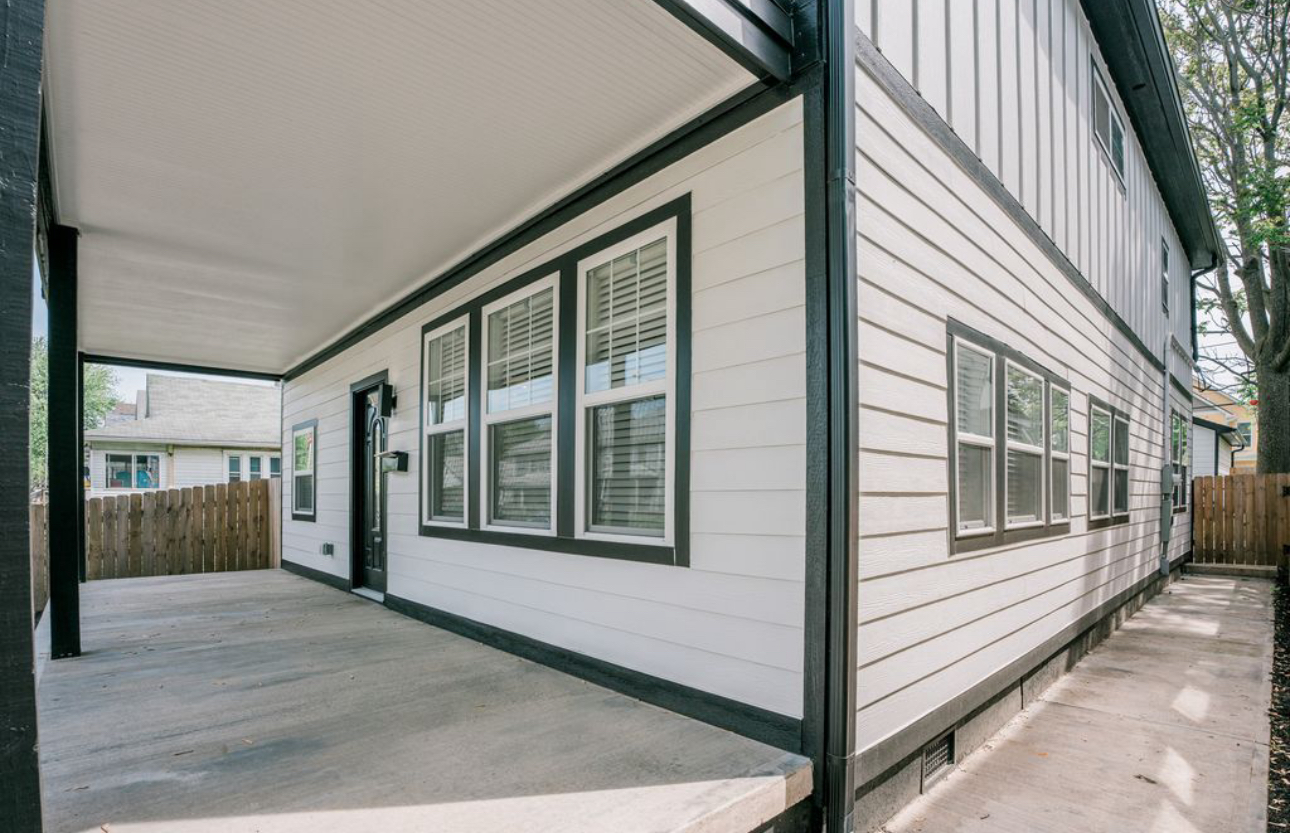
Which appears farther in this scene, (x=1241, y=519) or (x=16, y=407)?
(x=1241, y=519)

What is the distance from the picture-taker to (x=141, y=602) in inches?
246

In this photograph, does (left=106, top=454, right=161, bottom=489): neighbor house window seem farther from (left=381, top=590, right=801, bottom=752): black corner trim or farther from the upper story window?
the upper story window

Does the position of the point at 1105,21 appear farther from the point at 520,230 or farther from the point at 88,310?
the point at 88,310

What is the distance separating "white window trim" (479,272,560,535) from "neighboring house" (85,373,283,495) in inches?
680

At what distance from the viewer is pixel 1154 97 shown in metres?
6.72

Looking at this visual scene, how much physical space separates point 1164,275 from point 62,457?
1101 cm


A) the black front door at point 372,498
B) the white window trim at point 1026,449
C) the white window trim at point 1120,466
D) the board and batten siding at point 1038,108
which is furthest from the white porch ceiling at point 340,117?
the white window trim at point 1120,466

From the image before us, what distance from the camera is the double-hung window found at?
135 inches

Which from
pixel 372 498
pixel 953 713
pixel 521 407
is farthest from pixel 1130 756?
pixel 372 498

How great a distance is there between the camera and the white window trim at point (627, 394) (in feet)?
10.2

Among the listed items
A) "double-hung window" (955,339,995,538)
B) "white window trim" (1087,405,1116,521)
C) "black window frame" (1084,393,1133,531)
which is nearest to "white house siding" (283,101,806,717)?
"double-hung window" (955,339,995,538)

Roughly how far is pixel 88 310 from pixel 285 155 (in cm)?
443

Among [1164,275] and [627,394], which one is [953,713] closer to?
[627,394]

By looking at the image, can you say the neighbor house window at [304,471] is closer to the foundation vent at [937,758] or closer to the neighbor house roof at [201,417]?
the foundation vent at [937,758]
